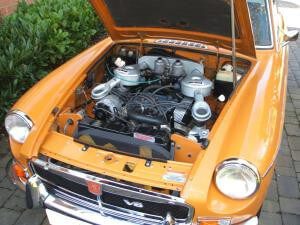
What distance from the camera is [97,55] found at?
3.06m

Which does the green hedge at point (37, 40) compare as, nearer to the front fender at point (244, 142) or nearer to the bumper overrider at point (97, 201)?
the bumper overrider at point (97, 201)

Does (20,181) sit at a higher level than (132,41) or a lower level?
lower

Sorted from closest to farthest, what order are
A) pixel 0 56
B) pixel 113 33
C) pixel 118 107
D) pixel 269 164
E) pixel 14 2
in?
1. pixel 269 164
2. pixel 118 107
3. pixel 113 33
4. pixel 0 56
5. pixel 14 2

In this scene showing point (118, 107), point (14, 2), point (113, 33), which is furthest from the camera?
point (14, 2)

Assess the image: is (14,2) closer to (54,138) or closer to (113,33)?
(113,33)

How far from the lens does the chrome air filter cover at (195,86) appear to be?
2637 millimetres

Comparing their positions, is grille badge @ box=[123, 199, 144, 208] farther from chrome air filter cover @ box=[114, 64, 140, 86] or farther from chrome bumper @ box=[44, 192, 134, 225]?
chrome air filter cover @ box=[114, 64, 140, 86]

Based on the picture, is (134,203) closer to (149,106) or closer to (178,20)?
(149,106)

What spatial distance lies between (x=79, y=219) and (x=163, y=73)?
4.44 ft

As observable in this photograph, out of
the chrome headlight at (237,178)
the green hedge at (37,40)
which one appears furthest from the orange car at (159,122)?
the green hedge at (37,40)

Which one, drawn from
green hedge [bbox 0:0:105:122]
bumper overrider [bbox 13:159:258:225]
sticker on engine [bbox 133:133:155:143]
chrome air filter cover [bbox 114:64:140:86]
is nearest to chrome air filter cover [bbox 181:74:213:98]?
chrome air filter cover [bbox 114:64:140:86]

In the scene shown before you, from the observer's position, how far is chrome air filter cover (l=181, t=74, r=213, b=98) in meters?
2.64

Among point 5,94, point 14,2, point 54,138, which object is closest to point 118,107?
point 54,138

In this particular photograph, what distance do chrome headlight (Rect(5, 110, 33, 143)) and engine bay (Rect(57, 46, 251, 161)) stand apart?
8.6 inches
